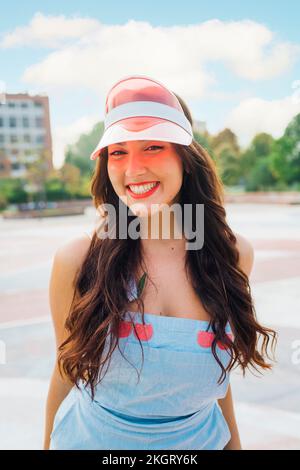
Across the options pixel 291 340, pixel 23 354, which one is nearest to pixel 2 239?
pixel 23 354

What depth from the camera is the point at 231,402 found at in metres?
1.29

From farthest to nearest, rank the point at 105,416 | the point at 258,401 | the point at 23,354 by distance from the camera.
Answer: the point at 23,354 → the point at 258,401 → the point at 105,416

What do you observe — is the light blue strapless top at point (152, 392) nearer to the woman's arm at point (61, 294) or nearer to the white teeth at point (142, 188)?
the woman's arm at point (61, 294)

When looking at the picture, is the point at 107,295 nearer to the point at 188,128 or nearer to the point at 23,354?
the point at 188,128

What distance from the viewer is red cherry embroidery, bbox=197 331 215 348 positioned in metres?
1.07

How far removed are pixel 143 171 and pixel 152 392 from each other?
487 mm

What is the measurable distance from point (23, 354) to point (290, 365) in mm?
2009

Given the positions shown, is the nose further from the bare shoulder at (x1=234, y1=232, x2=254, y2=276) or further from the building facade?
the building facade

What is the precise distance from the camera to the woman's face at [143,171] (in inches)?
43.0

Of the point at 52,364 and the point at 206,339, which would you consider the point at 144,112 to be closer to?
the point at 206,339

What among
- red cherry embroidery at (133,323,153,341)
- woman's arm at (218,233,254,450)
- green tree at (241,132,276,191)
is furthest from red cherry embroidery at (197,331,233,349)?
green tree at (241,132,276,191)

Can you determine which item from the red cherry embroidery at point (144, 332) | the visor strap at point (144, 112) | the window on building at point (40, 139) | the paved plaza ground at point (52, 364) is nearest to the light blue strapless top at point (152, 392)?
the red cherry embroidery at point (144, 332)

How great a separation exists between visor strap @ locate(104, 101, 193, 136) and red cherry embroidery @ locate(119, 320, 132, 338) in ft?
1.48

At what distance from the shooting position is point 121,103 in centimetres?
111
